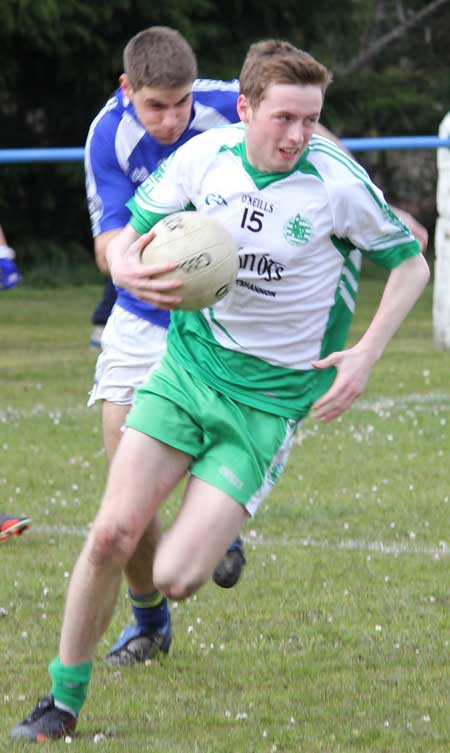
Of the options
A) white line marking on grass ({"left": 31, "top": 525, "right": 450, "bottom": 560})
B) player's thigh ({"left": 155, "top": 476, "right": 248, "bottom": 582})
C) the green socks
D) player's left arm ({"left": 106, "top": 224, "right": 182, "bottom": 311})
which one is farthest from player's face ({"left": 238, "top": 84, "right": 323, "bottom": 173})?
white line marking on grass ({"left": 31, "top": 525, "right": 450, "bottom": 560})

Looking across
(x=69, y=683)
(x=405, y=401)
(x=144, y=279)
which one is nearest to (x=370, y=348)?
(x=144, y=279)

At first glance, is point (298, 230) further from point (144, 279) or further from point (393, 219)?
point (144, 279)

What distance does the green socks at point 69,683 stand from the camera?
4.78 meters

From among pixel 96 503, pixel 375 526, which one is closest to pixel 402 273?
pixel 375 526

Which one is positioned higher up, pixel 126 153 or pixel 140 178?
pixel 126 153

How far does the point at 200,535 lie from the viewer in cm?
473

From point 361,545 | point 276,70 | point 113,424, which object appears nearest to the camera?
point 276,70

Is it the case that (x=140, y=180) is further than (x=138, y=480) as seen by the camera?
Yes

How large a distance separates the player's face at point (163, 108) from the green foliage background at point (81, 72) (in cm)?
1983

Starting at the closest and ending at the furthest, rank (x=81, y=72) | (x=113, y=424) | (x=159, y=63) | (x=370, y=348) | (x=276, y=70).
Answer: (x=370, y=348) < (x=276, y=70) < (x=159, y=63) < (x=113, y=424) < (x=81, y=72)

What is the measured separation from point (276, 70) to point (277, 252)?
606 millimetres

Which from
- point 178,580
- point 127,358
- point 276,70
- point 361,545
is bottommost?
point 361,545

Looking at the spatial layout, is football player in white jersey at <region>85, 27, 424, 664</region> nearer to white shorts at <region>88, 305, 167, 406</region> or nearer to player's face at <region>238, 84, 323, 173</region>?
white shorts at <region>88, 305, 167, 406</region>

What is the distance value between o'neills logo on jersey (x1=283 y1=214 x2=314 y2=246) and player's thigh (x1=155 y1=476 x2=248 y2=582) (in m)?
0.88
